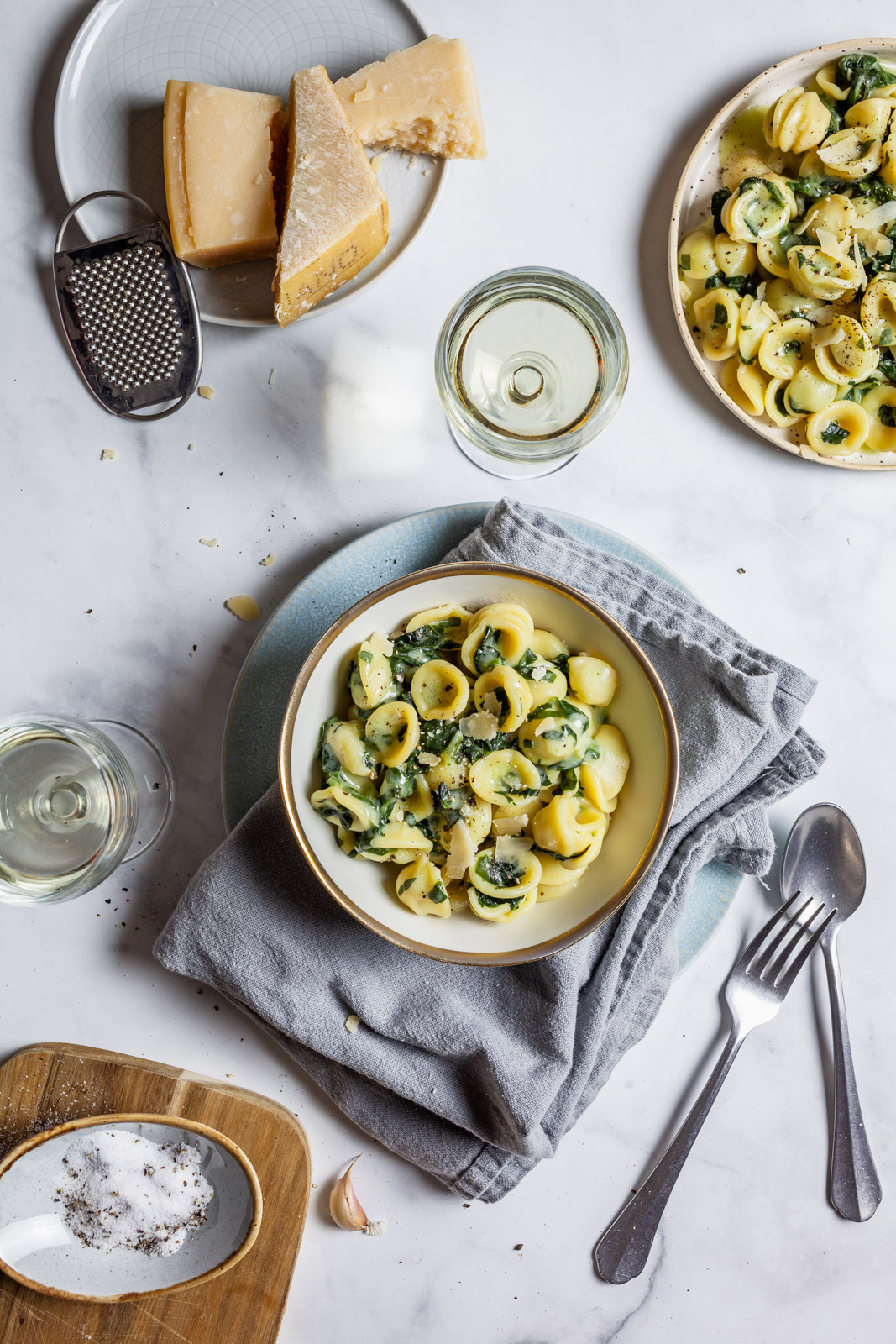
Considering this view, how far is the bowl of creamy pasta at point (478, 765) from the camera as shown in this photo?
1.26 m

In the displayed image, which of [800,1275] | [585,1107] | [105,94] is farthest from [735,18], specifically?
[800,1275]

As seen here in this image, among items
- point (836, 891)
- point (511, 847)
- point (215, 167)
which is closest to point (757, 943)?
point (836, 891)

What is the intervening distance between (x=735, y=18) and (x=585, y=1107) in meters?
2.03

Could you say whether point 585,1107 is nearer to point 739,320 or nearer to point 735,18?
point 739,320

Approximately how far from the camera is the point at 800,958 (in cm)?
166

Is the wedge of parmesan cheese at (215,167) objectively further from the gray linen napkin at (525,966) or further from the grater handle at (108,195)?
the gray linen napkin at (525,966)

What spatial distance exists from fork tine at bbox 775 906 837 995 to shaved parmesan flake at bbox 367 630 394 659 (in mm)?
995

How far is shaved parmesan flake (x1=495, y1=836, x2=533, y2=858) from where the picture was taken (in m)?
1.28

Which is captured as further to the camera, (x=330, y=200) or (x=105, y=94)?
(x=105, y=94)

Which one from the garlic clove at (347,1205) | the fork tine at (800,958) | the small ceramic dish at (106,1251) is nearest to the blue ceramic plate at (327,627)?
the fork tine at (800,958)

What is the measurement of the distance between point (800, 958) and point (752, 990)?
109mm

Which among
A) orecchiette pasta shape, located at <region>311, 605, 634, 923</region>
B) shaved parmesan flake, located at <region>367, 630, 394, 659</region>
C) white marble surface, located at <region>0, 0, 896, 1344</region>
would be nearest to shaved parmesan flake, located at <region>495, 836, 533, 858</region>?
orecchiette pasta shape, located at <region>311, 605, 634, 923</region>

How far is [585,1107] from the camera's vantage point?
5.02 feet

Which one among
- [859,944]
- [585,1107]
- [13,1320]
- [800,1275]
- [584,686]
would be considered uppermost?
[584,686]
